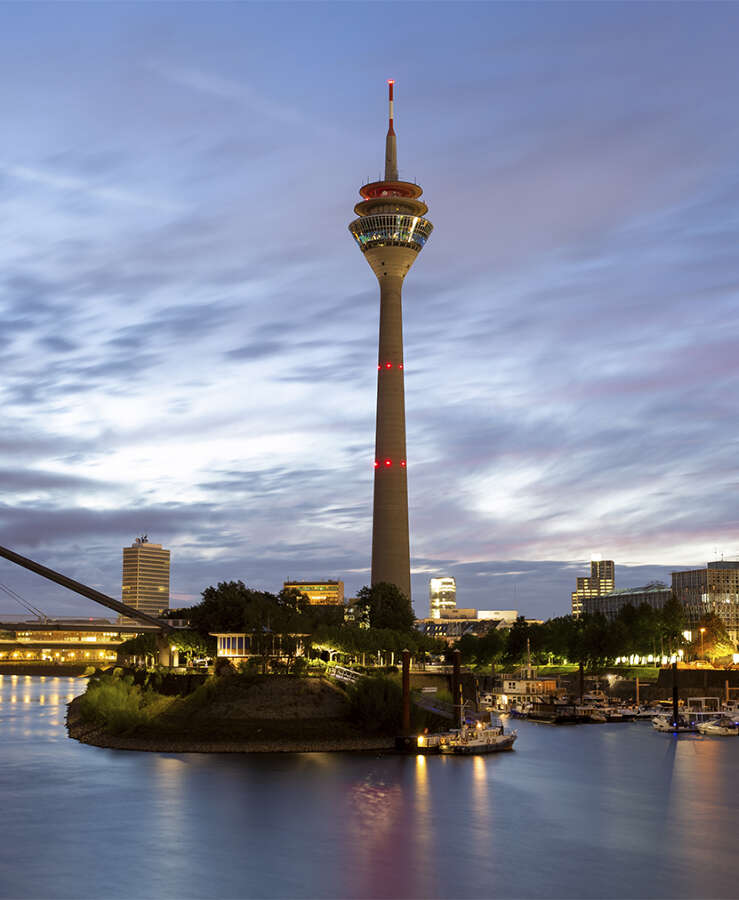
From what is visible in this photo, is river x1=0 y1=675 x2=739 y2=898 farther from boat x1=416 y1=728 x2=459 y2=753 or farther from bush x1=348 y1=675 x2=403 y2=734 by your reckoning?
bush x1=348 y1=675 x2=403 y2=734

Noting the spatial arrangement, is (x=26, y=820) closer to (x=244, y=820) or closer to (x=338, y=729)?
(x=244, y=820)

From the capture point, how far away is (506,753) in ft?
322

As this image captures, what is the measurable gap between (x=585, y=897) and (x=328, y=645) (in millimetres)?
68494

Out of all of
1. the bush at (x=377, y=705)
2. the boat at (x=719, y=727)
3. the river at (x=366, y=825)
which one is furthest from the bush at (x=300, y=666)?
the boat at (x=719, y=727)

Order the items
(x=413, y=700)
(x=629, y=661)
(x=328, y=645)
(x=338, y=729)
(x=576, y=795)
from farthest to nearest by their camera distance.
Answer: (x=629, y=661) → (x=328, y=645) → (x=413, y=700) → (x=338, y=729) → (x=576, y=795)

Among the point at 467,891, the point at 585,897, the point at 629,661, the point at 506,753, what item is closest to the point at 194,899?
the point at 467,891

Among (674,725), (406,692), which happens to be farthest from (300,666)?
(674,725)

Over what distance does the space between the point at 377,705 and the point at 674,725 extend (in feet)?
141

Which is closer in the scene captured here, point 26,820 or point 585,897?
point 585,897

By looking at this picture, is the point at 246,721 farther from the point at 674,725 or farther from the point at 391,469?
the point at 391,469

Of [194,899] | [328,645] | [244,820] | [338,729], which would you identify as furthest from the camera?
[328,645]

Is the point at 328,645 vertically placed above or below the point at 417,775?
above

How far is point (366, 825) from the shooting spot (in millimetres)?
64750

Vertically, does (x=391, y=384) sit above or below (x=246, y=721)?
above
